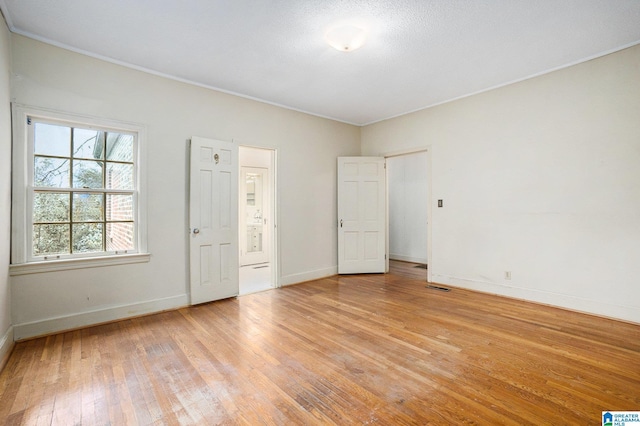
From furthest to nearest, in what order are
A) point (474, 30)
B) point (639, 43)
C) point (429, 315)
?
1. point (429, 315)
2. point (639, 43)
3. point (474, 30)

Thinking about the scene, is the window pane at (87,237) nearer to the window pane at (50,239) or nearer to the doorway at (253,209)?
the window pane at (50,239)

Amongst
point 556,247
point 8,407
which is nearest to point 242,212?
point 8,407

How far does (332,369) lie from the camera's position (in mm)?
2322

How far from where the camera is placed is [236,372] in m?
2.29

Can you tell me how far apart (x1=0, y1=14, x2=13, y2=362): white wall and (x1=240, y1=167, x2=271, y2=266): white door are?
158 inches

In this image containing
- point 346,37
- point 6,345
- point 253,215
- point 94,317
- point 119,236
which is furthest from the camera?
point 253,215

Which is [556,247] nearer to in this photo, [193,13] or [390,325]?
[390,325]

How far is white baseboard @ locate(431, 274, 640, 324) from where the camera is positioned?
10.5 ft

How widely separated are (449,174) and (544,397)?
3.39 meters

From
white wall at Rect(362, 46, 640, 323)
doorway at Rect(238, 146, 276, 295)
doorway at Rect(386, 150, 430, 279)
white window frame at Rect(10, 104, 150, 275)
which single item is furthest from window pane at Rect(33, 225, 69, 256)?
doorway at Rect(386, 150, 430, 279)

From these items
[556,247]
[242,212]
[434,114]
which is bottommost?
[556,247]

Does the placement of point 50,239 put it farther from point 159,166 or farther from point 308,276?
point 308,276

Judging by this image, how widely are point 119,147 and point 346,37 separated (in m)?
2.82

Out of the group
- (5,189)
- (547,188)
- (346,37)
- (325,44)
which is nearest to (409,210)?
(547,188)
